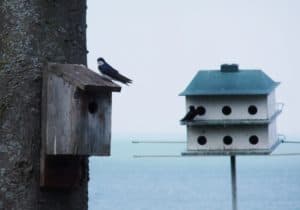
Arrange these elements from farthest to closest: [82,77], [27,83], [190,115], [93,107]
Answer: [190,115], [93,107], [82,77], [27,83]

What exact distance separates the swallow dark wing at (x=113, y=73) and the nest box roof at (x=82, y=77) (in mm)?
316

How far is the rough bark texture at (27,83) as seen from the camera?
2.35m

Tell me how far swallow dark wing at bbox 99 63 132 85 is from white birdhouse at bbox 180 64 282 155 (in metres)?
5.13

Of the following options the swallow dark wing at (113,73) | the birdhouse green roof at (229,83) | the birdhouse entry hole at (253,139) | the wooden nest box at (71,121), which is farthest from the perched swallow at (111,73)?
the birdhouse entry hole at (253,139)

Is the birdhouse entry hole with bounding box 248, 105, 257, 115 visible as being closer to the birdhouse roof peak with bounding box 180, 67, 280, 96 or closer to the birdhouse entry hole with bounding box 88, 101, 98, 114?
the birdhouse roof peak with bounding box 180, 67, 280, 96

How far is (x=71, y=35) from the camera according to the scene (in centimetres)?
242

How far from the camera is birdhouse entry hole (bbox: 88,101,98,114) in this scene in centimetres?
266

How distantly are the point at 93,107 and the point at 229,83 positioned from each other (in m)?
5.94

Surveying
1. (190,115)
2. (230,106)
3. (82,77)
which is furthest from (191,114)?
(82,77)

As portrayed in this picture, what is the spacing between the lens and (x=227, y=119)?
27.1ft

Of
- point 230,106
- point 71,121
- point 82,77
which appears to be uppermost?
point 230,106

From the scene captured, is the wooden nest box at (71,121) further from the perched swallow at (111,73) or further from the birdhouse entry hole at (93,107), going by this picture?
the perched swallow at (111,73)

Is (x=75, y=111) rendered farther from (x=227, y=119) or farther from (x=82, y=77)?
(x=227, y=119)

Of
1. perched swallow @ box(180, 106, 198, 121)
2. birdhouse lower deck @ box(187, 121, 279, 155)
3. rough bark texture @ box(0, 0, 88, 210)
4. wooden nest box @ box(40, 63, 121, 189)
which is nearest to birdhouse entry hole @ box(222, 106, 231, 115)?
birdhouse lower deck @ box(187, 121, 279, 155)
